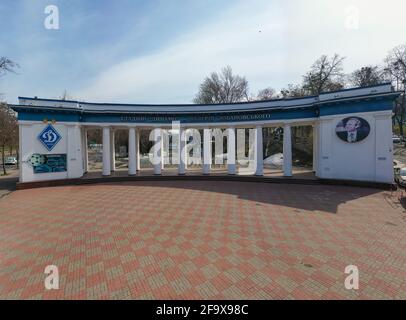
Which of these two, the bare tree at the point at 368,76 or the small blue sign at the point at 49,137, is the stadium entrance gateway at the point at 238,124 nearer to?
the small blue sign at the point at 49,137

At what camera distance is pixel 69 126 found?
651 inches

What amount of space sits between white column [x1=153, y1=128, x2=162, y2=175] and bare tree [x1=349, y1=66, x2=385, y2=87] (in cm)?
3948

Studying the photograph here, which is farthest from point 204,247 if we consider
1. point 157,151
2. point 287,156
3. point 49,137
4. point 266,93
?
point 266,93

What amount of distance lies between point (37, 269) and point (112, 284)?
219cm

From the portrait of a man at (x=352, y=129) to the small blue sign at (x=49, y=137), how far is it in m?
21.3

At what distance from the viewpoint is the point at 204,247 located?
6.03m

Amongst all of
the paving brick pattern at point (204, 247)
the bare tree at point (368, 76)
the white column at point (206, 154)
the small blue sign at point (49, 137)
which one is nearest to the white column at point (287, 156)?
the paving brick pattern at point (204, 247)

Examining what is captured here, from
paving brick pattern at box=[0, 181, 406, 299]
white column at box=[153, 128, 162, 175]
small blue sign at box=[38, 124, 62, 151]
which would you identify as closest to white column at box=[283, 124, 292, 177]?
paving brick pattern at box=[0, 181, 406, 299]

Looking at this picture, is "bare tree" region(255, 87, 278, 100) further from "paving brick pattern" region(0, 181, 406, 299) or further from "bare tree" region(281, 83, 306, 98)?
"paving brick pattern" region(0, 181, 406, 299)

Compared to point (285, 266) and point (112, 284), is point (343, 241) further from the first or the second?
point (112, 284)

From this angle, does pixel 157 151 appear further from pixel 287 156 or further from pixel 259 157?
pixel 287 156
